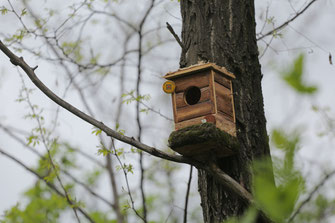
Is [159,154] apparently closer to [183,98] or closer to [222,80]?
[183,98]

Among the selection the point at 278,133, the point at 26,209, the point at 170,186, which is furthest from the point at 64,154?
the point at 278,133

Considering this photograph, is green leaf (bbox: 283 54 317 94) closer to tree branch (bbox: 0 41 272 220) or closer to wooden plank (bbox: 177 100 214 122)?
tree branch (bbox: 0 41 272 220)

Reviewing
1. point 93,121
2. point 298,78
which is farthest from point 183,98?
point 298,78

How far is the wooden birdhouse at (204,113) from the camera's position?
2.61 metres

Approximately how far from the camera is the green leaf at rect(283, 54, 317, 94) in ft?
1.97

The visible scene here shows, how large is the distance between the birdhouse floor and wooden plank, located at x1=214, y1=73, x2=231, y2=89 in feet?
0.93

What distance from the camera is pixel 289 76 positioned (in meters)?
0.60

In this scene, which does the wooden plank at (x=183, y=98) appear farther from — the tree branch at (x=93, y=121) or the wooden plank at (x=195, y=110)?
the tree branch at (x=93, y=121)

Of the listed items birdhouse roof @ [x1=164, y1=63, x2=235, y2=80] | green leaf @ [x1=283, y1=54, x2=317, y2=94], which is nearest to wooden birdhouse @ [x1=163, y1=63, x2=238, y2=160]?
birdhouse roof @ [x1=164, y1=63, x2=235, y2=80]

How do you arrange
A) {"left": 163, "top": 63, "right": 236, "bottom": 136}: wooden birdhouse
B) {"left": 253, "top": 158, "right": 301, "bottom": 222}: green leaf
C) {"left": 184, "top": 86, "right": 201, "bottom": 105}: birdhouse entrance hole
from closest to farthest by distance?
{"left": 253, "top": 158, "right": 301, "bottom": 222}: green leaf, {"left": 163, "top": 63, "right": 236, "bottom": 136}: wooden birdhouse, {"left": 184, "top": 86, "right": 201, "bottom": 105}: birdhouse entrance hole

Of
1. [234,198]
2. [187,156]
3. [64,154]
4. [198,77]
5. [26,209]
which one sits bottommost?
[234,198]

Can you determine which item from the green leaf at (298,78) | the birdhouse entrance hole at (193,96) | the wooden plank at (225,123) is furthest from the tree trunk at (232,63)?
the green leaf at (298,78)

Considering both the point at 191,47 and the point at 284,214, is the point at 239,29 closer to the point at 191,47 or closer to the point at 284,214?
the point at 191,47

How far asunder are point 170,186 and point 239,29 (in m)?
6.04
